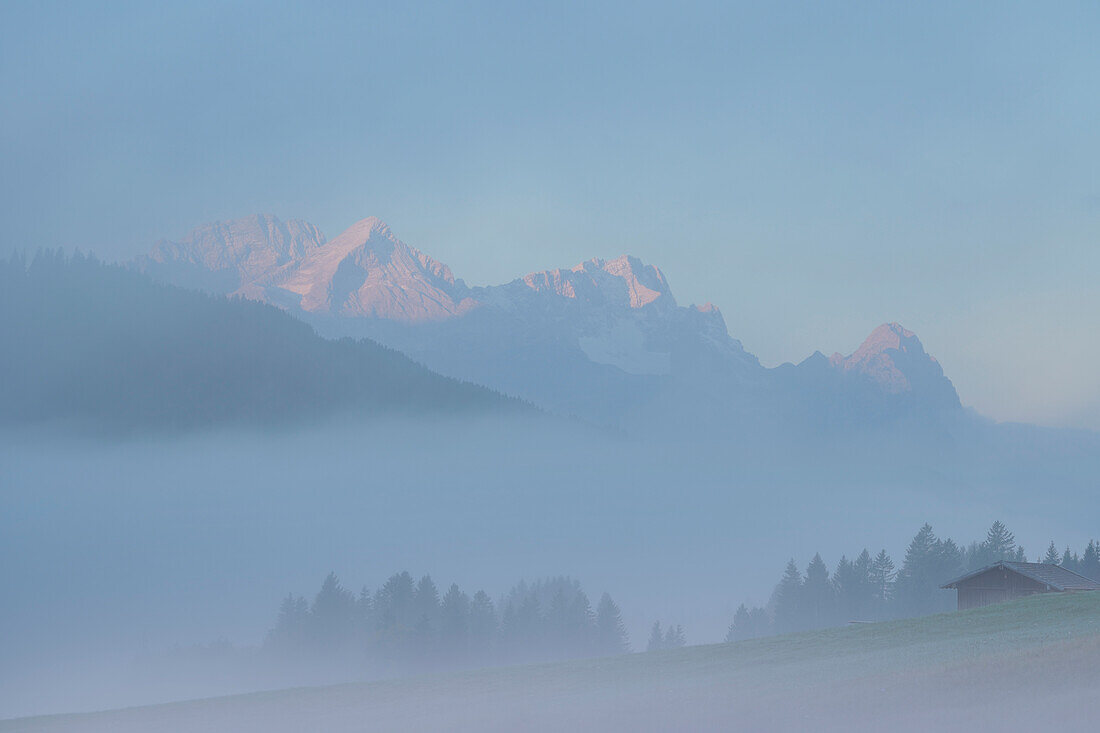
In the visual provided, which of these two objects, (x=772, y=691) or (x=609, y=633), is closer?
(x=772, y=691)

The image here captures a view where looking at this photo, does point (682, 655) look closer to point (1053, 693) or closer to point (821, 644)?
point (821, 644)

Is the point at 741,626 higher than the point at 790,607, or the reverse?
the point at 790,607

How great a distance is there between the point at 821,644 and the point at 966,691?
24247 millimetres

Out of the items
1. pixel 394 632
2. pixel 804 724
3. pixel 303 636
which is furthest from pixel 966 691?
pixel 303 636

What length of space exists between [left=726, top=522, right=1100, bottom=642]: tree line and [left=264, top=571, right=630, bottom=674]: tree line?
23745mm

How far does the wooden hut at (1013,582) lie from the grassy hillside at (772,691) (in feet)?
31.3

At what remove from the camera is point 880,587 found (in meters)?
151

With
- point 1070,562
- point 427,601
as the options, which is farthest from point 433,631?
point 1070,562

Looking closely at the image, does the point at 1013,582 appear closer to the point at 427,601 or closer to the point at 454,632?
the point at 454,632

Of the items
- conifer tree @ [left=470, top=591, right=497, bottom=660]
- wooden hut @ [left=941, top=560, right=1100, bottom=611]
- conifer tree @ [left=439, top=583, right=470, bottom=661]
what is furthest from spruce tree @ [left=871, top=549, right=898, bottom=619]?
wooden hut @ [left=941, top=560, right=1100, bottom=611]

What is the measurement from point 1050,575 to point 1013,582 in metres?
2.53

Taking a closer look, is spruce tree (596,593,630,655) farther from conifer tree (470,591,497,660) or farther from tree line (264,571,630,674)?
conifer tree (470,591,497,660)

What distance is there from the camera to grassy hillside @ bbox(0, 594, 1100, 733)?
3359 cm

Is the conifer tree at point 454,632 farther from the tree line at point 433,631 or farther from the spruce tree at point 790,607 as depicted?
the spruce tree at point 790,607
